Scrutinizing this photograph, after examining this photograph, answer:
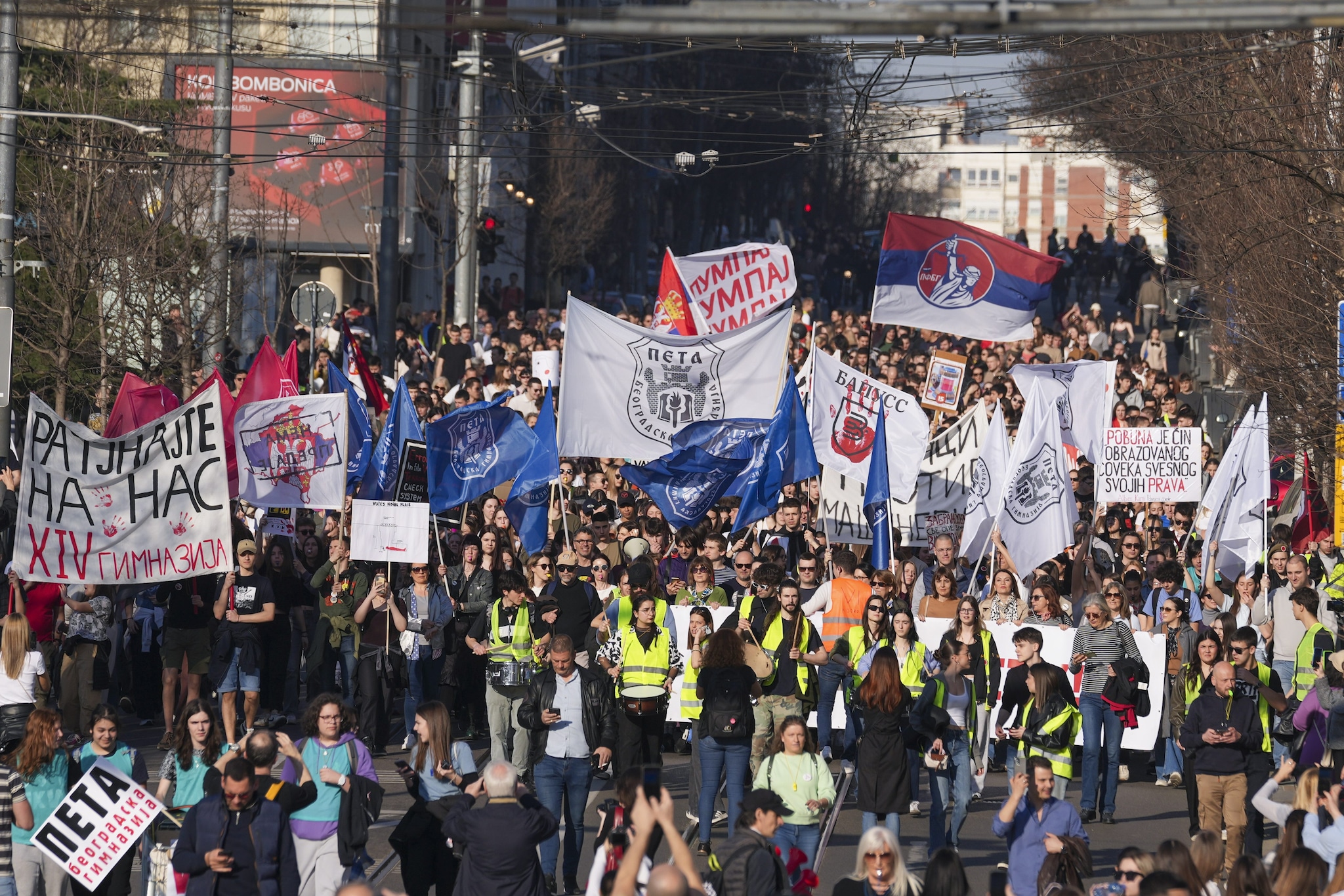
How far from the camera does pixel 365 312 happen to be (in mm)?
34500

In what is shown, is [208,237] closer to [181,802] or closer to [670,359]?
[670,359]

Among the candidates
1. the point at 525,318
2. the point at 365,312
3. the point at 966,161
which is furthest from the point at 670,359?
the point at 966,161

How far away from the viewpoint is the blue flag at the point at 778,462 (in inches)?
689

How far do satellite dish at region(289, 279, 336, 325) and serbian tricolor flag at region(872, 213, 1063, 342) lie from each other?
26.4 feet

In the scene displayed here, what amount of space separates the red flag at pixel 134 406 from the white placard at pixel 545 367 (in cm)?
805

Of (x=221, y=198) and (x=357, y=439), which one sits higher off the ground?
(x=221, y=198)

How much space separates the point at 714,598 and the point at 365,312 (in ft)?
65.5

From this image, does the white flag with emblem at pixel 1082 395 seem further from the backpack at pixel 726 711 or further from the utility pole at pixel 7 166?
the utility pole at pixel 7 166

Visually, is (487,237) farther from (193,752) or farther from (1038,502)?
(193,752)

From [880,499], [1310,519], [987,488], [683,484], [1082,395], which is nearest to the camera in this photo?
A: [880,499]

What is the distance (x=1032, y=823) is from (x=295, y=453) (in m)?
8.79

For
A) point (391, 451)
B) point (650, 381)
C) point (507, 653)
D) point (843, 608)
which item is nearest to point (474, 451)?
point (391, 451)

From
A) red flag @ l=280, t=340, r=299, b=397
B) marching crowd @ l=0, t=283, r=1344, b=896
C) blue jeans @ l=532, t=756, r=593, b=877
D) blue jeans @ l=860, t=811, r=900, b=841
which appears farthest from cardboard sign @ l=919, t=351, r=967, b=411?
blue jeans @ l=532, t=756, r=593, b=877

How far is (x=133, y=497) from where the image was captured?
1455 cm
